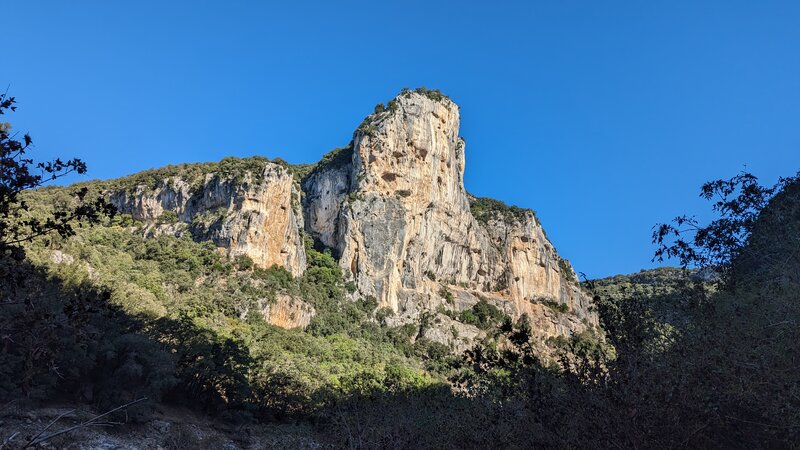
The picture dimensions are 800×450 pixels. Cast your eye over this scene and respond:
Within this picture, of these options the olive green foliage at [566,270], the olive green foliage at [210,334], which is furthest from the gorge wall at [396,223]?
the olive green foliage at [210,334]

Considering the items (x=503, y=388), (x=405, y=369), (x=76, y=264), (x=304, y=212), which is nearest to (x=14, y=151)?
(x=503, y=388)

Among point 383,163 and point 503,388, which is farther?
point 383,163

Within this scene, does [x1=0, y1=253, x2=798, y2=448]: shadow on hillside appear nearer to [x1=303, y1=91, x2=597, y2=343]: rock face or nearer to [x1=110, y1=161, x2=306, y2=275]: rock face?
[x1=110, y1=161, x2=306, y2=275]: rock face

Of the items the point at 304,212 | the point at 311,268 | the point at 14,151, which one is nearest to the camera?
the point at 14,151

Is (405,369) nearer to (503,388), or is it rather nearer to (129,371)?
(129,371)

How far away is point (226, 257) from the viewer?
217 feet

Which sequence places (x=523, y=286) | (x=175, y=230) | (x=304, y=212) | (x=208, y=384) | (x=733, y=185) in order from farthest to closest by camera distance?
(x=523, y=286) < (x=304, y=212) < (x=175, y=230) < (x=208, y=384) < (x=733, y=185)

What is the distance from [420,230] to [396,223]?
6.12 m

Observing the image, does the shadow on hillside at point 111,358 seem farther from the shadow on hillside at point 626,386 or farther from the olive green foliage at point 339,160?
the olive green foliage at point 339,160

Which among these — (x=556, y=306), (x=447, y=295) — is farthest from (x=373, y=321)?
(x=556, y=306)

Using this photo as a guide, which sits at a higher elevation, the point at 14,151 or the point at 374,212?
the point at 374,212

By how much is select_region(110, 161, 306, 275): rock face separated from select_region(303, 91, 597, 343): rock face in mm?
11592

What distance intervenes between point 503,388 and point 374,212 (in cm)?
7172

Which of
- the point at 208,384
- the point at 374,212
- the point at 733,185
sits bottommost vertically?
the point at 208,384
